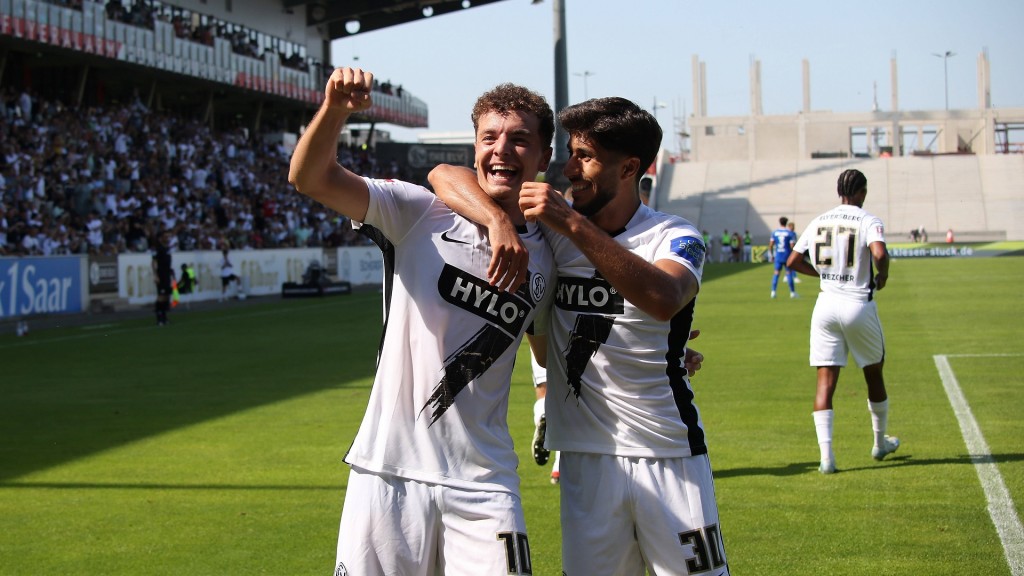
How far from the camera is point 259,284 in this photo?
36.6 meters

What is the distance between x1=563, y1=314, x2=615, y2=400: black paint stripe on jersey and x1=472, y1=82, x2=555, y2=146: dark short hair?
2.10 ft

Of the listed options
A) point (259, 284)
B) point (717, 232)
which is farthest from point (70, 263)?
point (717, 232)

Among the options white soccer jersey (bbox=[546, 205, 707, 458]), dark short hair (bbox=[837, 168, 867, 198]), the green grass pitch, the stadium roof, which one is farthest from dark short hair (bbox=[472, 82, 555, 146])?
the stadium roof

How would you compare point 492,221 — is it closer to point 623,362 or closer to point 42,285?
point 623,362

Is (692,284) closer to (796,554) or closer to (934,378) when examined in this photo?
(796,554)

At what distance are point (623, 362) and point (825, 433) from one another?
5.54 m

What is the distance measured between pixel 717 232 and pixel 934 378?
205 ft

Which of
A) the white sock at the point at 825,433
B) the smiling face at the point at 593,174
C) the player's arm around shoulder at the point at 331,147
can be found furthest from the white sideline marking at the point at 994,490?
the player's arm around shoulder at the point at 331,147

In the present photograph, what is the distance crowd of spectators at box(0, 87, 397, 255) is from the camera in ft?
98.5

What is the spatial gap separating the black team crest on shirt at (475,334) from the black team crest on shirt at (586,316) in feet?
0.83

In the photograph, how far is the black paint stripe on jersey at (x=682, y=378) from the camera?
161 inches

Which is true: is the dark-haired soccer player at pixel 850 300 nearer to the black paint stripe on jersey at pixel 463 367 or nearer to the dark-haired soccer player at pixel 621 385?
the dark-haired soccer player at pixel 621 385

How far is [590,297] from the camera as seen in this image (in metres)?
4.09

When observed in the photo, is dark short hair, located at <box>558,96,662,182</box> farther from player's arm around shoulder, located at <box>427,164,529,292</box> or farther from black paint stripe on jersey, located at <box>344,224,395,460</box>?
black paint stripe on jersey, located at <box>344,224,395,460</box>
